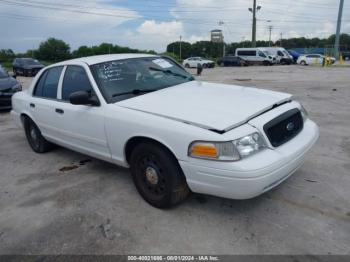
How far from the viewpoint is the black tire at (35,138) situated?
5320mm

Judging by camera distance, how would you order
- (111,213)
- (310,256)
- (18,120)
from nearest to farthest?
1. (310,256)
2. (111,213)
3. (18,120)

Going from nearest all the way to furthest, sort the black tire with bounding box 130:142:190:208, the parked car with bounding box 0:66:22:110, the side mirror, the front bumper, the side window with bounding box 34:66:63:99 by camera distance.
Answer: the front bumper, the black tire with bounding box 130:142:190:208, the side mirror, the side window with bounding box 34:66:63:99, the parked car with bounding box 0:66:22:110

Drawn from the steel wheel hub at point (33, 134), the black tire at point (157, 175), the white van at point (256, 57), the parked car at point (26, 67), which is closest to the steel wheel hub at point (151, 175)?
the black tire at point (157, 175)

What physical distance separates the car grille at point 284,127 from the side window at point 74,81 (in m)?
2.17

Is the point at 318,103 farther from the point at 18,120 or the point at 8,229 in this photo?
the point at 8,229

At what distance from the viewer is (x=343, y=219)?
10.2 feet

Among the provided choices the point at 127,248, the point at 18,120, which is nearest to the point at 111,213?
the point at 127,248

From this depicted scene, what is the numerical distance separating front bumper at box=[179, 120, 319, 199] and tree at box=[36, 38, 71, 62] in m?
66.3

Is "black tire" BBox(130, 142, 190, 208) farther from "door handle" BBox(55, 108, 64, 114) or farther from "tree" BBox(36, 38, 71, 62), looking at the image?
"tree" BBox(36, 38, 71, 62)

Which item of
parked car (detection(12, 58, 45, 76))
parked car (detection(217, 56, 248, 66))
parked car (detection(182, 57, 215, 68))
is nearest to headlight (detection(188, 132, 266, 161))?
parked car (detection(12, 58, 45, 76))

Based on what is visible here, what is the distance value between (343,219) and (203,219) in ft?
4.33

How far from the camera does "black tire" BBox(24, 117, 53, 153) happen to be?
532 cm

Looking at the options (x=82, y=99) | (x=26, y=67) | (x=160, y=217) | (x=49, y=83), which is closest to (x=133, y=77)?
(x=82, y=99)

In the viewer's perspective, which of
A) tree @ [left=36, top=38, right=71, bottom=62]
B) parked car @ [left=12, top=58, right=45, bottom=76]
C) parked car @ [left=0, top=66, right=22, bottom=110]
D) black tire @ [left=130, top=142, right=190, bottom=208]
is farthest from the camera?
tree @ [left=36, top=38, right=71, bottom=62]
